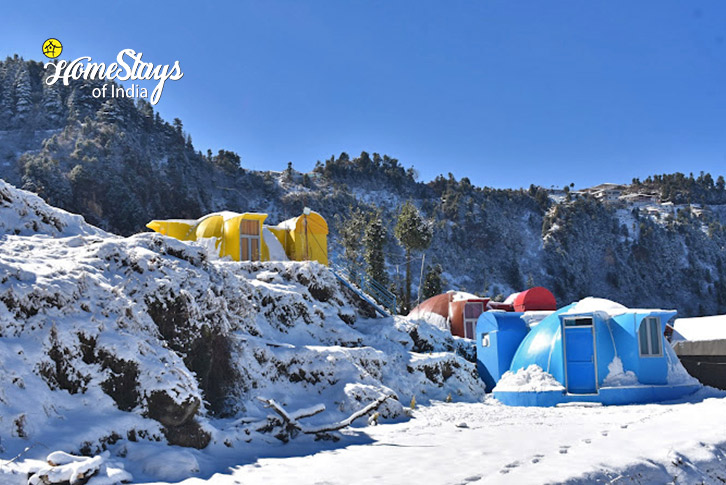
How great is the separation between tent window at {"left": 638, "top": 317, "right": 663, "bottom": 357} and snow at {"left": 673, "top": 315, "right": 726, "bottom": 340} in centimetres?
656

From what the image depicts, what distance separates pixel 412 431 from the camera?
13352mm

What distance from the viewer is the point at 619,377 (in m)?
19.8

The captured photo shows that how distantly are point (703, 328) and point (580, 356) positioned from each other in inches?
421

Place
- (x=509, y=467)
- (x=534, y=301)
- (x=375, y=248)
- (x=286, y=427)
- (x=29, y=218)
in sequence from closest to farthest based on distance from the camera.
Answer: (x=509, y=467) < (x=286, y=427) < (x=29, y=218) < (x=534, y=301) < (x=375, y=248)

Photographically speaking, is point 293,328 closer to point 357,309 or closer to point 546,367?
point 357,309

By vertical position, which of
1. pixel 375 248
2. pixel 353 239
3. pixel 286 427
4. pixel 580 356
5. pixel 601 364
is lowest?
pixel 286 427

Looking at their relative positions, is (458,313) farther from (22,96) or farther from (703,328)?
(22,96)

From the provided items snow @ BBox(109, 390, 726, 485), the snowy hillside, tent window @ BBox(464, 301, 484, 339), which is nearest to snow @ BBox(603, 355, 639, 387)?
snow @ BBox(109, 390, 726, 485)

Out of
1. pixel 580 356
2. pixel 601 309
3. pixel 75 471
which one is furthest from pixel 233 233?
pixel 75 471

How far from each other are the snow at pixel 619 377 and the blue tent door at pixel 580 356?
43 cm

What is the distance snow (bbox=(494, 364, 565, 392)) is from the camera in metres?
20.0

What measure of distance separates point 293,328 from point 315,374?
327cm

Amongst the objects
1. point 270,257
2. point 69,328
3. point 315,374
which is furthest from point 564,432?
point 270,257

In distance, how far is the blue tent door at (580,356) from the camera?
20.0 metres
